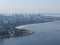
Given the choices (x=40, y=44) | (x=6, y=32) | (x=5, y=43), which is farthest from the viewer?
(x=6, y=32)

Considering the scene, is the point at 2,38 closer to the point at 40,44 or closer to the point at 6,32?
the point at 6,32

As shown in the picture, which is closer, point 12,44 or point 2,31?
point 12,44

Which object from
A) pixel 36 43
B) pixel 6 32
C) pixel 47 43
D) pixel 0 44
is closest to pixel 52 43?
pixel 47 43

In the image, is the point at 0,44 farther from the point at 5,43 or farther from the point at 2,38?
the point at 2,38

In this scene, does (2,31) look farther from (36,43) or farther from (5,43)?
(36,43)

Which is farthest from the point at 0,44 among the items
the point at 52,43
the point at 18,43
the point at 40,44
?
the point at 52,43

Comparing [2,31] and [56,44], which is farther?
[2,31]

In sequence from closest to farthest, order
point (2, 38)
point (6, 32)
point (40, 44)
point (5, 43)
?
point (40, 44) < point (5, 43) < point (2, 38) < point (6, 32)
